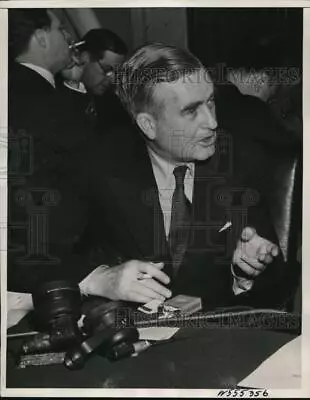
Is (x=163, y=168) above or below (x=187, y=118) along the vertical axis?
below

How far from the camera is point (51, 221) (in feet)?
4.50

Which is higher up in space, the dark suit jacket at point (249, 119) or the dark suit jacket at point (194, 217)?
the dark suit jacket at point (249, 119)

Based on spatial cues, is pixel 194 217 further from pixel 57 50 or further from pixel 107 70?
pixel 57 50

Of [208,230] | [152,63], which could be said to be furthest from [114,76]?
[208,230]

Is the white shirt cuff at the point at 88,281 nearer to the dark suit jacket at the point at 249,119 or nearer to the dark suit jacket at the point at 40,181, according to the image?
the dark suit jacket at the point at 40,181

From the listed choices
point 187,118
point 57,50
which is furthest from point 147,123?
point 57,50

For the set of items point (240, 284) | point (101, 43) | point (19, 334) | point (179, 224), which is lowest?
point (19, 334)

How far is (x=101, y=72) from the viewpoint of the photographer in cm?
136

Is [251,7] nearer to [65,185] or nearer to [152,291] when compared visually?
[65,185]

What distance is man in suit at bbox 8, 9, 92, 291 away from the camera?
4.48 ft

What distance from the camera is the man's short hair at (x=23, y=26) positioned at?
1.37m

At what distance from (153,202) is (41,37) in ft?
1.86

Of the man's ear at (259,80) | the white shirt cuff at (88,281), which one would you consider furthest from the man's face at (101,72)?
the white shirt cuff at (88,281)

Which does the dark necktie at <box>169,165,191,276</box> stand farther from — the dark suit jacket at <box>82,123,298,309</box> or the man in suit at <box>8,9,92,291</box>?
the man in suit at <box>8,9,92,291</box>
